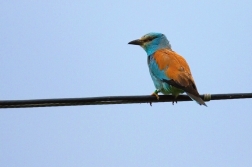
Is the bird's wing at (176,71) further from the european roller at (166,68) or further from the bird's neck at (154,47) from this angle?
the bird's neck at (154,47)

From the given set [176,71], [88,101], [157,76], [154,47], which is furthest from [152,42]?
[88,101]

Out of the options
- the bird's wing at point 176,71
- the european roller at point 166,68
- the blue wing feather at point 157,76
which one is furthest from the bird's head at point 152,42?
the blue wing feather at point 157,76

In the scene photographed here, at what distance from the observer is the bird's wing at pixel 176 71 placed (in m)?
6.21

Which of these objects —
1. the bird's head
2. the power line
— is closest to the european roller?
the bird's head

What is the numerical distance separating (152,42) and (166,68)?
1.31m

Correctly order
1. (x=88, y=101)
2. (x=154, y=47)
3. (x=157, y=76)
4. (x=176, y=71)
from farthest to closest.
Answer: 1. (x=154, y=47)
2. (x=157, y=76)
3. (x=176, y=71)
4. (x=88, y=101)

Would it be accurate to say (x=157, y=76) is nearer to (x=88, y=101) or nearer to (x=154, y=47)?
(x=154, y=47)

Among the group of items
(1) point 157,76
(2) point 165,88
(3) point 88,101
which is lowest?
(3) point 88,101

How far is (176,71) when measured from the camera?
6.82m

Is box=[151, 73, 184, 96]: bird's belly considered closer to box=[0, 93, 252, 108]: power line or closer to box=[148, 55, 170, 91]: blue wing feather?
box=[148, 55, 170, 91]: blue wing feather

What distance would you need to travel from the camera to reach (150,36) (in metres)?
8.36

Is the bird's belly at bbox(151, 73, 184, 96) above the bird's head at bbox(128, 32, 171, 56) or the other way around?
the other way around

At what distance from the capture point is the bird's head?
8211mm

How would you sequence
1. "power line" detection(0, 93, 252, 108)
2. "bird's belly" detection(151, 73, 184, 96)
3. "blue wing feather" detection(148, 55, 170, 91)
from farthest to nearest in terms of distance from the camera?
"blue wing feather" detection(148, 55, 170, 91) < "bird's belly" detection(151, 73, 184, 96) < "power line" detection(0, 93, 252, 108)
